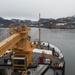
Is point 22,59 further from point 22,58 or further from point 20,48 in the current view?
point 20,48

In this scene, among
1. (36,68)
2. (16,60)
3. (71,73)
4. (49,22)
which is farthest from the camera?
(49,22)

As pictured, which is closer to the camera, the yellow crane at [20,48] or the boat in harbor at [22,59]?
the boat in harbor at [22,59]

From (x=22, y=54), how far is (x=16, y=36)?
1742 mm

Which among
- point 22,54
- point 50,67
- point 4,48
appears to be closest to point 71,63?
point 50,67

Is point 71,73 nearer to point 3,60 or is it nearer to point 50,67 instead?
point 50,67

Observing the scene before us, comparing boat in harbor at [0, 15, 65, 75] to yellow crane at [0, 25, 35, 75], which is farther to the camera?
yellow crane at [0, 25, 35, 75]

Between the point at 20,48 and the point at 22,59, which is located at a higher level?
the point at 20,48

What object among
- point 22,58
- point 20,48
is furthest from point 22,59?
point 20,48

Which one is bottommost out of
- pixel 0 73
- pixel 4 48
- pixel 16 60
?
pixel 0 73

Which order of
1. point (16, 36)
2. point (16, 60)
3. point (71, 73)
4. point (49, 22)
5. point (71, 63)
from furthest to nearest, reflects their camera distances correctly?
point (49, 22) → point (71, 63) → point (71, 73) → point (16, 60) → point (16, 36)

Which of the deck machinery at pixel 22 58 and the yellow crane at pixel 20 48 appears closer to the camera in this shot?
the deck machinery at pixel 22 58

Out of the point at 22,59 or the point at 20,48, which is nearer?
the point at 22,59

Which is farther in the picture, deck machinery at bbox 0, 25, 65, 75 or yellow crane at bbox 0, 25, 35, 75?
yellow crane at bbox 0, 25, 35, 75

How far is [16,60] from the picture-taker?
13352 millimetres
